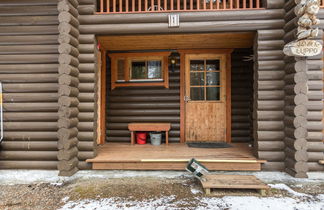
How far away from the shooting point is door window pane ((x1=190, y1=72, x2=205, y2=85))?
5617mm

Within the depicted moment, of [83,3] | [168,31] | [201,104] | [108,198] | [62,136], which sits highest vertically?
[83,3]

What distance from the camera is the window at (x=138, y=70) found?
18.3 ft

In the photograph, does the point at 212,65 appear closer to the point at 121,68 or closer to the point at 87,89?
the point at 121,68

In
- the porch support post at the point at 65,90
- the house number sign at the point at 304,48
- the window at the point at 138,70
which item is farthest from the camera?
the window at the point at 138,70

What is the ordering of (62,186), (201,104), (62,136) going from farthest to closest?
(201,104), (62,136), (62,186)

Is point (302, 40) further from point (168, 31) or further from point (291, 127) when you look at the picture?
point (168, 31)

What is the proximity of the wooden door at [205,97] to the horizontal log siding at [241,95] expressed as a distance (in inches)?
A: 10.4

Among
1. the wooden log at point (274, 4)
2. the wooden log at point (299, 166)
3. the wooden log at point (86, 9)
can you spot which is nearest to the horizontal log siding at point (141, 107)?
the wooden log at point (86, 9)

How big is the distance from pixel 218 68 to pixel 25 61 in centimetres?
446

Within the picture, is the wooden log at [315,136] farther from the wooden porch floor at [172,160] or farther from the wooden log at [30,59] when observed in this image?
the wooden log at [30,59]

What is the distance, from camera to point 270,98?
12.8 feet

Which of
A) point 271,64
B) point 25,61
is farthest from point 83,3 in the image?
point 271,64

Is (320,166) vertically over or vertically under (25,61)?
under

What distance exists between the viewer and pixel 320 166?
146 inches
